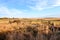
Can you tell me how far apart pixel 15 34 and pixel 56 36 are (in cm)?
303

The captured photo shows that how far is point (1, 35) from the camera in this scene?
49.4 feet

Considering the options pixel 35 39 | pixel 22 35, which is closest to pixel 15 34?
pixel 22 35

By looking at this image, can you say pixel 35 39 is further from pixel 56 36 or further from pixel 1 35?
pixel 1 35

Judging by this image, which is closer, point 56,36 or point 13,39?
point 13,39

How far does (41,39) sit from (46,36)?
1.41 m

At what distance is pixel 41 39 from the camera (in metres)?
13.6

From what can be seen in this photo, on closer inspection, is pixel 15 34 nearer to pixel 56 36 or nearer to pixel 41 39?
Result: pixel 41 39

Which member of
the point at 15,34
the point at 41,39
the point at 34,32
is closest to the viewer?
the point at 41,39

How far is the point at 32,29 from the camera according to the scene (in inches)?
679

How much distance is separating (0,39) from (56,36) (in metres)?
4.14

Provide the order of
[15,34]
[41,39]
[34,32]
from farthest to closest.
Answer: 1. [34,32]
2. [15,34]
3. [41,39]

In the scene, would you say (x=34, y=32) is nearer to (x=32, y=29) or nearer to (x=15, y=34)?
(x=32, y=29)

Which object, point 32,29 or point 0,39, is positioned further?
point 32,29

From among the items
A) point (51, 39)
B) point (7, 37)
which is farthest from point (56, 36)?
point (7, 37)
